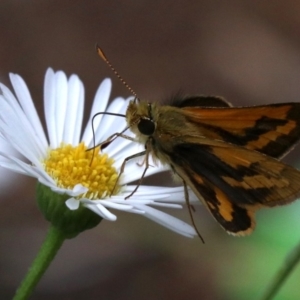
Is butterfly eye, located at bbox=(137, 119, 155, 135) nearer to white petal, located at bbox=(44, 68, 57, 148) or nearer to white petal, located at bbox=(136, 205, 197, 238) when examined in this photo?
white petal, located at bbox=(136, 205, 197, 238)

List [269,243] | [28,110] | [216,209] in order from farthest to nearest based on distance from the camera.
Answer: [269,243], [28,110], [216,209]

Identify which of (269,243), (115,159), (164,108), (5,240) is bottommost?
(5,240)

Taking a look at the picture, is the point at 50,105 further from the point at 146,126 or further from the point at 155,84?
the point at 155,84

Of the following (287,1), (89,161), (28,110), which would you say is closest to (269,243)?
(89,161)

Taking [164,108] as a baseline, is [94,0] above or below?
below

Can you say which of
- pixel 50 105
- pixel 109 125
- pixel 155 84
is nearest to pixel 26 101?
pixel 50 105

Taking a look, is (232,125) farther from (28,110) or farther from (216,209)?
(28,110)
